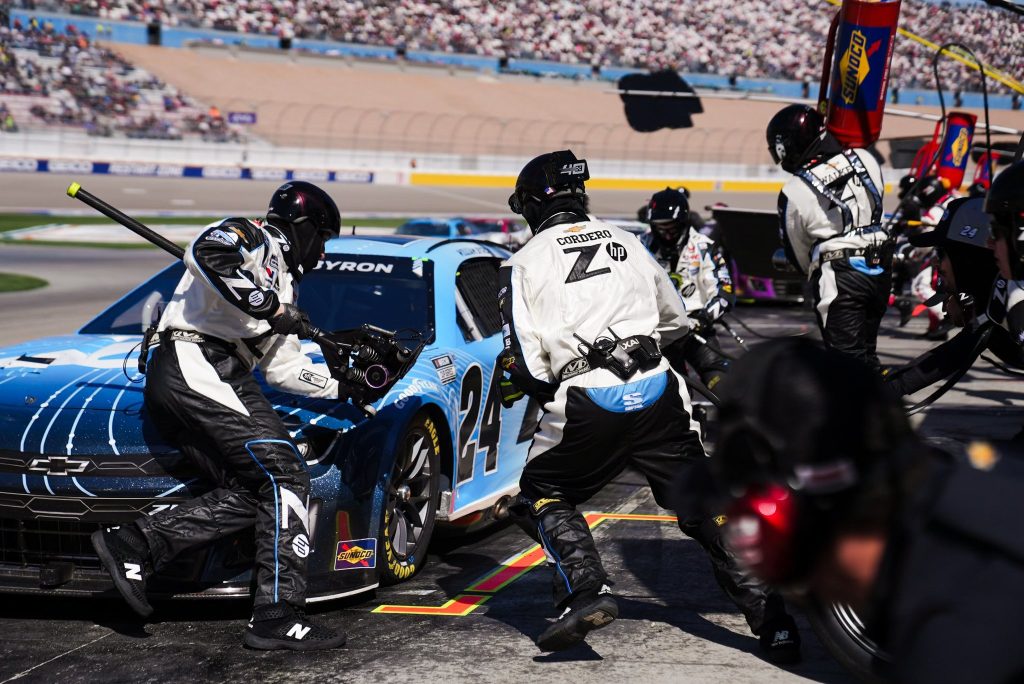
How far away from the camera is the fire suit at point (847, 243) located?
24.3ft

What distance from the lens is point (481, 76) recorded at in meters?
58.6

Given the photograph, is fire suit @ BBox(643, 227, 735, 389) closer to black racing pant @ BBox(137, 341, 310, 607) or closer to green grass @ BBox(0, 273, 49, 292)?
black racing pant @ BBox(137, 341, 310, 607)

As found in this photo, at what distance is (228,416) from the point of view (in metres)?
4.90

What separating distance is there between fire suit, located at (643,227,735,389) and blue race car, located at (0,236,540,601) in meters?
2.50

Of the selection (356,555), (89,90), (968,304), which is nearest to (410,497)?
(356,555)

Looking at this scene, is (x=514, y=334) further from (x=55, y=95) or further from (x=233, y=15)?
(x=233, y=15)

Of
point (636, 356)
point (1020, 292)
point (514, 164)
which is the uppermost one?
point (1020, 292)

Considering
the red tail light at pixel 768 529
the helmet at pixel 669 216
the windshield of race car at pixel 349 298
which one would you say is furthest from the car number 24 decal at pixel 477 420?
the red tail light at pixel 768 529

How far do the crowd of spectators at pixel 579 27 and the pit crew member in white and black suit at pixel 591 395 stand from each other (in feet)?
164

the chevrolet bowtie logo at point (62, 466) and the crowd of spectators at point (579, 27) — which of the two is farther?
the crowd of spectators at point (579, 27)

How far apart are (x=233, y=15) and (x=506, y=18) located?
511 inches

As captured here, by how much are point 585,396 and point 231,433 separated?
1349mm

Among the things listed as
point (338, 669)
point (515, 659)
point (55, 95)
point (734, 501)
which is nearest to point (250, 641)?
point (338, 669)

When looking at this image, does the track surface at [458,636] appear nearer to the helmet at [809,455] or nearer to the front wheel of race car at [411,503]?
the front wheel of race car at [411,503]
